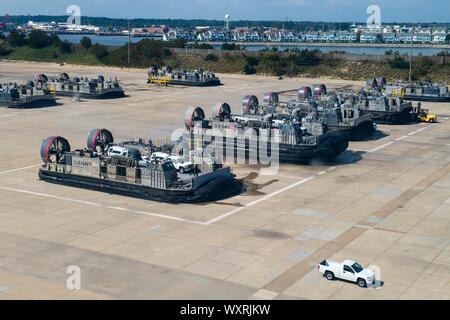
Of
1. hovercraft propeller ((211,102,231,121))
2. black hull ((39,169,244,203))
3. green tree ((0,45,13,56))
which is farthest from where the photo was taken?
green tree ((0,45,13,56))

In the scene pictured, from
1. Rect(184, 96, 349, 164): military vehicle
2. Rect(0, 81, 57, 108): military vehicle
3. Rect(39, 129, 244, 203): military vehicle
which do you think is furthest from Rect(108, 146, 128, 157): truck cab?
Rect(0, 81, 57, 108): military vehicle

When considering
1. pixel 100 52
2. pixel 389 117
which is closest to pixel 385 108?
pixel 389 117

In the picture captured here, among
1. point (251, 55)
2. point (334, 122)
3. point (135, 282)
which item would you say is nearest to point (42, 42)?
point (251, 55)

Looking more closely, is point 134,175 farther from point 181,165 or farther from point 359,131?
point 359,131

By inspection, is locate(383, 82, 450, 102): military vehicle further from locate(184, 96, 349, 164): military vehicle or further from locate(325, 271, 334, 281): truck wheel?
locate(325, 271, 334, 281): truck wheel

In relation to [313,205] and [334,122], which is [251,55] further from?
[313,205]

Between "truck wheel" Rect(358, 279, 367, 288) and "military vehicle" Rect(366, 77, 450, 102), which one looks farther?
"military vehicle" Rect(366, 77, 450, 102)
